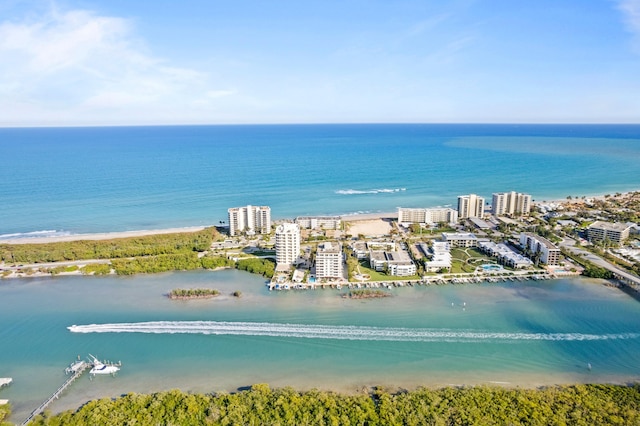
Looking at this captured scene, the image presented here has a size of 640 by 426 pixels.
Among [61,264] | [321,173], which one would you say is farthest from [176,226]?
[321,173]

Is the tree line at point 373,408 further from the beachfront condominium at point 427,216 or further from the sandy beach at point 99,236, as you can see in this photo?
the beachfront condominium at point 427,216

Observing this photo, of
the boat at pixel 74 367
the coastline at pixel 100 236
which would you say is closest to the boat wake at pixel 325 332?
the boat at pixel 74 367

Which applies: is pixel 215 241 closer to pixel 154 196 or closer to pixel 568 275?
pixel 154 196

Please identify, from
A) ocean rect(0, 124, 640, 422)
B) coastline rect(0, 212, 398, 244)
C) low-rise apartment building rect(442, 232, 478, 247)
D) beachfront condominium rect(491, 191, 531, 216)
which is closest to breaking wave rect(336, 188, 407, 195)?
coastline rect(0, 212, 398, 244)

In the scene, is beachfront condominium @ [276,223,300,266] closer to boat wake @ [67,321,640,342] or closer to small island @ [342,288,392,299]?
small island @ [342,288,392,299]

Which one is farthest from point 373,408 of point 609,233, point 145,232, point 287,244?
point 145,232

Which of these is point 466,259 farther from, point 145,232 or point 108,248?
point 145,232

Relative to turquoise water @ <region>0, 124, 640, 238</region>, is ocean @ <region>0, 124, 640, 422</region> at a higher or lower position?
lower
